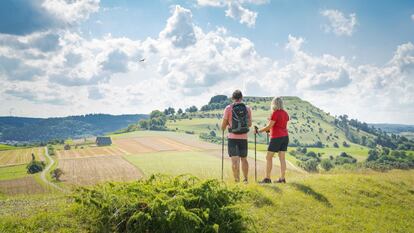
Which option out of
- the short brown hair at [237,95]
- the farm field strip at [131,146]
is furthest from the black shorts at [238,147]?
the farm field strip at [131,146]

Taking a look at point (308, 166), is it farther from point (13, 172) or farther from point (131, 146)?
point (13, 172)

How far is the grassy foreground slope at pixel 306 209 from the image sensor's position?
723cm

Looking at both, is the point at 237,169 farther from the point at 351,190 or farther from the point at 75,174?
the point at 75,174

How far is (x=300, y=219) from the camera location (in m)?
9.26

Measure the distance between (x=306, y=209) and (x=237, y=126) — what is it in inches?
144

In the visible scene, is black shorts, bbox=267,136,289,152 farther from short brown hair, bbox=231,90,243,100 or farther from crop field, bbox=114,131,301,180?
crop field, bbox=114,131,301,180

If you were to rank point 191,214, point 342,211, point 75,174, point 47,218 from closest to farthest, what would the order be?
1. point 191,214
2. point 47,218
3. point 342,211
4. point 75,174

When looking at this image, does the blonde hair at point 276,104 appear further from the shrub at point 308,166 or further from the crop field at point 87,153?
the crop field at point 87,153

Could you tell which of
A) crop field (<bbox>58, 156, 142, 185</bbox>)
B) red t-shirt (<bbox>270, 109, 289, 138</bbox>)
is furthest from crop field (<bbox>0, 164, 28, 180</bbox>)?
red t-shirt (<bbox>270, 109, 289, 138</bbox>)

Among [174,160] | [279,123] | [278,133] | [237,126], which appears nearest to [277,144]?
[278,133]

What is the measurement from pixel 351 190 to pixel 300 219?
12.1 ft

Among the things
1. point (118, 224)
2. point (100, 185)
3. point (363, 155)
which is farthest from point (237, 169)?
point (363, 155)

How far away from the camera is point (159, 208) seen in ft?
20.9

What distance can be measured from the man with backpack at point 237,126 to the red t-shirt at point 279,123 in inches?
40.3
